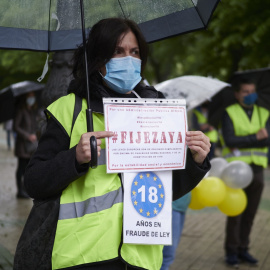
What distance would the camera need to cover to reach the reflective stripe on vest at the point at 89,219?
2.12 meters

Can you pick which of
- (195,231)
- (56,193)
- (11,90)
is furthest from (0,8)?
(11,90)

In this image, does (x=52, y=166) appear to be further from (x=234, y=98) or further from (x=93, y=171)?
(x=234, y=98)

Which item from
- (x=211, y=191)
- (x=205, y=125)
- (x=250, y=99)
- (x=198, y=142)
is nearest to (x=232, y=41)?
(x=205, y=125)

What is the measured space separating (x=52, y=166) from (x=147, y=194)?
43 centimetres

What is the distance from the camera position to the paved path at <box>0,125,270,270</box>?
19.3 ft

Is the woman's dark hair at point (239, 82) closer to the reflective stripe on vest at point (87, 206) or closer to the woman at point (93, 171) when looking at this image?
the woman at point (93, 171)

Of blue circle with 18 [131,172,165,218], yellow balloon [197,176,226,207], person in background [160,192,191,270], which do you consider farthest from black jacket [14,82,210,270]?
yellow balloon [197,176,226,207]

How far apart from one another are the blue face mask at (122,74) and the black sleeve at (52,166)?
1.09 feet

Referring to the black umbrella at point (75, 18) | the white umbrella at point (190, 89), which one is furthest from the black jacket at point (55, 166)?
the white umbrella at point (190, 89)

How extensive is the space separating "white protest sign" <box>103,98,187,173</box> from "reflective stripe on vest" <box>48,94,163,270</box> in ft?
0.27

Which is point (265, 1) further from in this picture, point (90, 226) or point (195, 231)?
point (90, 226)

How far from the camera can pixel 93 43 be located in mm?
2379

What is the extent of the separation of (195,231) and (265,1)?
5806mm

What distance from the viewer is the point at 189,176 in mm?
2443
